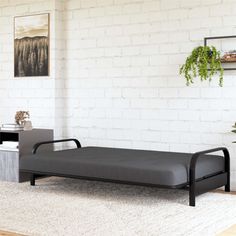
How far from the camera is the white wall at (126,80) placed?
21.8 ft

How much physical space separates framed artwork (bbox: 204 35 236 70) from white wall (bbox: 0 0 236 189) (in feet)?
0.28

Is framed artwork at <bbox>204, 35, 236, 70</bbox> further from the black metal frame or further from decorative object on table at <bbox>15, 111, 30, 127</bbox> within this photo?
decorative object on table at <bbox>15, 111, 30, 127</bbox>

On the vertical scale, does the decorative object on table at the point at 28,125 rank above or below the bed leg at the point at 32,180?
above

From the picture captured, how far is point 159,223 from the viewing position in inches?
191

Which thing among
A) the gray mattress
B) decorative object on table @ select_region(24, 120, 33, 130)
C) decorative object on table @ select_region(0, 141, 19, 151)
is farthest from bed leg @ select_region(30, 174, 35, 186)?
decorative object on table @ select_region(24, 120, 33, 130)

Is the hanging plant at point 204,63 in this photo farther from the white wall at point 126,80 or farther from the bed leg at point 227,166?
the bed leg at point 227,166

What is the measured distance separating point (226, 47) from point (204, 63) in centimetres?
34

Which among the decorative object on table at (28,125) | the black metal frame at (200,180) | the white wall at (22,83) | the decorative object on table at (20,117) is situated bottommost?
the black metal frame at (200,180)

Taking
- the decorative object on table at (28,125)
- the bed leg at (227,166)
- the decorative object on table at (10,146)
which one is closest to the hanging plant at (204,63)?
the bed leg at (227,166)

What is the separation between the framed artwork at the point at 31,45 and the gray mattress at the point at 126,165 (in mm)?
1658

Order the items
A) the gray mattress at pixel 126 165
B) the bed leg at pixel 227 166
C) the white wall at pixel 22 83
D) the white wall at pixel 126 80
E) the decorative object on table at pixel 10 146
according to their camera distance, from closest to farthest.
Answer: the gray mattress at pixel 126 165
the bed leg at pixel 227 166
the white wall at pixel 126 80
the decorative object on table at pixel 10 146
the white wall at pixel 22 83

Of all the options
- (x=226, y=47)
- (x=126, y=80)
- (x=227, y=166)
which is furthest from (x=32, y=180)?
(x=226, y=47)

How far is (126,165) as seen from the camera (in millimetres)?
5723

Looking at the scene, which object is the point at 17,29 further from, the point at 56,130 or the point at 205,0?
the point at 205,0
